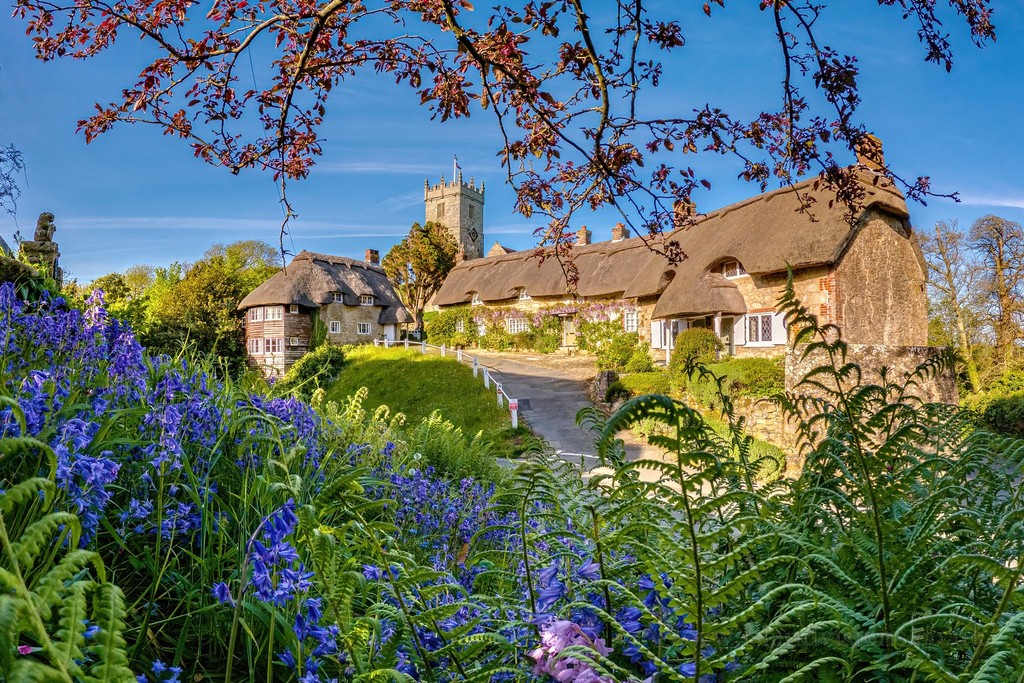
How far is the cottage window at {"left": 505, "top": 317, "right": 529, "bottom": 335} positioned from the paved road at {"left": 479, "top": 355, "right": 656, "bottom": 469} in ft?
11.9

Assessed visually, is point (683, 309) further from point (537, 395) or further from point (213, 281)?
point (213, 281)

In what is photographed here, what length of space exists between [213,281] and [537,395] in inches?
1114

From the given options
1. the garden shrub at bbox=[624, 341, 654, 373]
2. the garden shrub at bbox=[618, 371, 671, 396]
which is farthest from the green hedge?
the garden shrub at bbox=[624, 341, 654, 373]

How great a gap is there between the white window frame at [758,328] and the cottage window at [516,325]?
551 inches

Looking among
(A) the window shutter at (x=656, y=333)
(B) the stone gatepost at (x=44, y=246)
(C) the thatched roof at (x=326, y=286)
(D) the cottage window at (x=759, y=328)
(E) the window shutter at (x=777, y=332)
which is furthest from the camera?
(C) the thatched roof at (x=326, y=286)

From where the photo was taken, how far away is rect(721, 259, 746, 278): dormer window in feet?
72.7

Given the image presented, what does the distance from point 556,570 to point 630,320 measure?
26.5 m

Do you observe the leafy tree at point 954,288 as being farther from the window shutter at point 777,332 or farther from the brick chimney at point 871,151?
the brick chimney at point 871,151

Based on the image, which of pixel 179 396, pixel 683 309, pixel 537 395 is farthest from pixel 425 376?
pixel 179 396

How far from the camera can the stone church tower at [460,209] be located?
2482 inches

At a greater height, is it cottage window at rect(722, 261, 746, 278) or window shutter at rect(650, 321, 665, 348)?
cottage window at rect(722, 261, 746, 278)

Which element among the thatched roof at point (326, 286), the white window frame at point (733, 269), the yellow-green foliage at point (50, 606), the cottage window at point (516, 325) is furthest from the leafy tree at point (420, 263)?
the yellow-green foliage at point (50, 606)

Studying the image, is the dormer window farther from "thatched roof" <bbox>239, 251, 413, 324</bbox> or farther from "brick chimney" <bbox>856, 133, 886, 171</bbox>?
"thatched roof" <bbox>239, 251, 413, 324</bbox>

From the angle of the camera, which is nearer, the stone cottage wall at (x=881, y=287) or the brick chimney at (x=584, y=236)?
the stone cottage wall at (x=881, y=287)
